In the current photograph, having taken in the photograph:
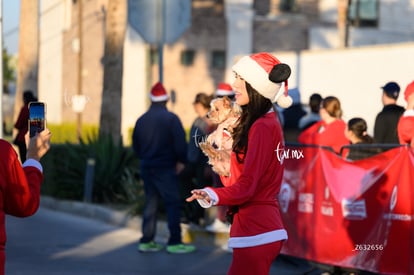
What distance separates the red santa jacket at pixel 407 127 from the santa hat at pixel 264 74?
3.66m

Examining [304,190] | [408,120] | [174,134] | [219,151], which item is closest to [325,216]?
[304,190]

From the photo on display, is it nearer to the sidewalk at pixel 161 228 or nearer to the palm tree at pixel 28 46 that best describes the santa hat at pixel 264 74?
the sidewalk at pixel 161 228

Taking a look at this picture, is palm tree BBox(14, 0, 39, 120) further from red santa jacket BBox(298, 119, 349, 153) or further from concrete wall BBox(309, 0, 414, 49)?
red santa jacket BBox(298, 119, 349, 153)

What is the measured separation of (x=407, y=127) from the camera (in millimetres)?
9758

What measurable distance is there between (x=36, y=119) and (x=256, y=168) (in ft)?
4.04

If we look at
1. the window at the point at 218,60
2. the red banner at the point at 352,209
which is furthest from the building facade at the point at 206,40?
the red banner at the point at 352,209

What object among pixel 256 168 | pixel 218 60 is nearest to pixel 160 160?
pixel 256 168

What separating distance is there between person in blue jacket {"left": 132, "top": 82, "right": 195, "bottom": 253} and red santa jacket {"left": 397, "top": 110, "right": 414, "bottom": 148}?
332 cm

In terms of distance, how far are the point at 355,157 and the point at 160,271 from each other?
2.47 meters

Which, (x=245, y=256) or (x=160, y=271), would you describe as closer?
(x=245, y=256)

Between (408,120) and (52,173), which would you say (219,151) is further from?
(52,173)

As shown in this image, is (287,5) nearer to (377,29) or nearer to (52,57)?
(377,29)

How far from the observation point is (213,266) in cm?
1180

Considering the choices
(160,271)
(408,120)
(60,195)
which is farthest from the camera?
(60,195)
